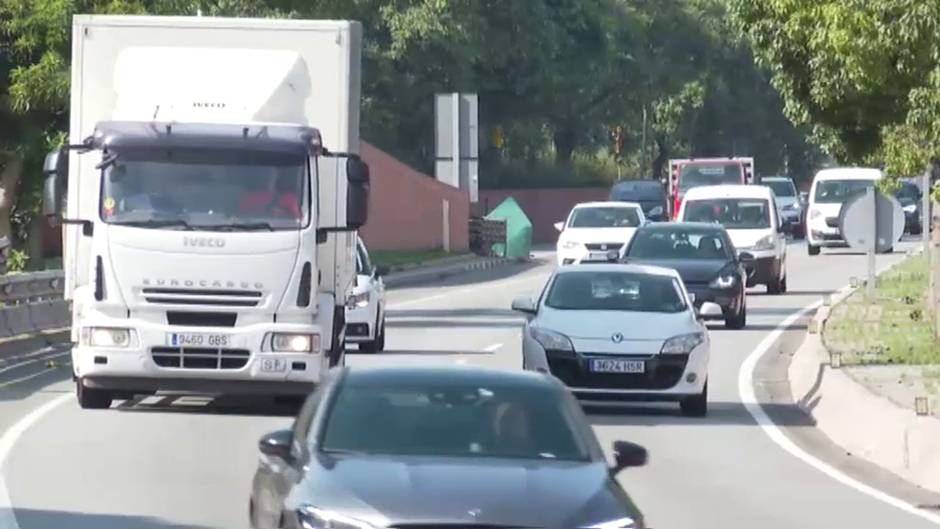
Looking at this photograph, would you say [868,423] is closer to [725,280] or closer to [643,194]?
[725,280]

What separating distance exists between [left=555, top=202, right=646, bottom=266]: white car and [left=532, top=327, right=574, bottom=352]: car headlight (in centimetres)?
2302

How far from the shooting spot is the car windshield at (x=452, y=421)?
32.0 ft

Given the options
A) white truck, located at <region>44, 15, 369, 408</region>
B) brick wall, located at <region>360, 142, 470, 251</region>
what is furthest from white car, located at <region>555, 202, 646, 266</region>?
white truck, located at <region>44, 15, 369, 408</region>

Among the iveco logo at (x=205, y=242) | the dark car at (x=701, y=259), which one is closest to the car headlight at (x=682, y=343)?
the iveco logo at (x=205, y=242)

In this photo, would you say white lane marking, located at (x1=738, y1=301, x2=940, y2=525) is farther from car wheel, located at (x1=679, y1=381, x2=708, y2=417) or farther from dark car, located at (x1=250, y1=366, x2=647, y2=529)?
dark car, located at (x1=250, y1=366, x2=647, y2=529)

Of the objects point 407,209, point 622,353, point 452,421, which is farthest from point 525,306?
point 407,209

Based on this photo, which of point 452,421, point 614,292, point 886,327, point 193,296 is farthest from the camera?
point 886,327

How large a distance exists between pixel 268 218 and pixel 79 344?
1.96m

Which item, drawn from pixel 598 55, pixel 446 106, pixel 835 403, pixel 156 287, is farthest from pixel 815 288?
pixel 598 55

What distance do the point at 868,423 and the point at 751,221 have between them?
965 inches

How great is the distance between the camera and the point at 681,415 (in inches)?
819

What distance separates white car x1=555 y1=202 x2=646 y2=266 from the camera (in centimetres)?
4522

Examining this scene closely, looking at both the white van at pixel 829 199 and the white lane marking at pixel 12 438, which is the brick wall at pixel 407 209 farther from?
the white lane marking at pixel 12 438

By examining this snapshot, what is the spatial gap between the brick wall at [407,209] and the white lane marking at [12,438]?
3562 cm
